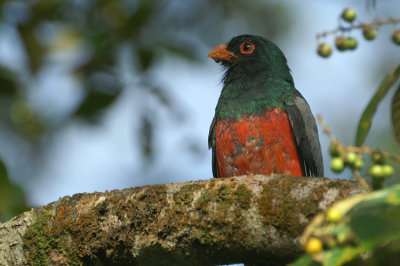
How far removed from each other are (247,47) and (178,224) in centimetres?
287

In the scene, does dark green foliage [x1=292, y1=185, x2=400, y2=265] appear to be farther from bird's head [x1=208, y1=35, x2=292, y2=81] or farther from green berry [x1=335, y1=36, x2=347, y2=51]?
bird's head [x1=208, y1=35, x2=292, y2=81]

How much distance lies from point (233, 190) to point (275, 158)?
1.55 meters

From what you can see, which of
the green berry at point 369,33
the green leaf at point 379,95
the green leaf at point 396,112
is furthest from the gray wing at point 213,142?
the green leaf at point 379,95

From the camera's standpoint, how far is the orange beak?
5.46 m

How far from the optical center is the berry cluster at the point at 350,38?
6.04ft

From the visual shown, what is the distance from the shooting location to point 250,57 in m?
5.47

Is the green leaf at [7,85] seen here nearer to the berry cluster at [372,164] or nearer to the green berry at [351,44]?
the green berry at [351,44]

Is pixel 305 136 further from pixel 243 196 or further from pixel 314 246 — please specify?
pixel 314 246

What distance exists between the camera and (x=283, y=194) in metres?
2.86

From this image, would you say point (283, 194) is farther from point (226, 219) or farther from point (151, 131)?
point (151, 131)

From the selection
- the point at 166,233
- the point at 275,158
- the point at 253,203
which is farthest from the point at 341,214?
the point at 275,158

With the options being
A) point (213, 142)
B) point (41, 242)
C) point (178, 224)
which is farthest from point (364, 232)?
point (213, 142)

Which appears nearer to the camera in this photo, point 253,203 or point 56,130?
point 253,203

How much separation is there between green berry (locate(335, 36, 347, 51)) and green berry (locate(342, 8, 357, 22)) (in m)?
0.10
